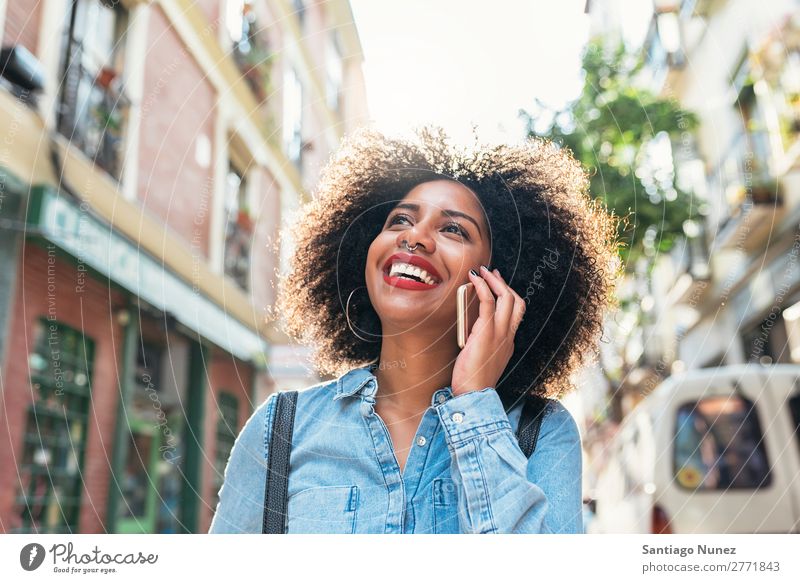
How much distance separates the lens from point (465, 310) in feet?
3.25

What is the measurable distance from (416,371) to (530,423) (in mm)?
181

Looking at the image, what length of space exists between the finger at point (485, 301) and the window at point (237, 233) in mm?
587

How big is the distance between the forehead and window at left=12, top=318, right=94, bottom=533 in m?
1.64

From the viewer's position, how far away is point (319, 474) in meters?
0.99

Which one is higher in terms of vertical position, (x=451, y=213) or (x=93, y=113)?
(x=93, y=113)

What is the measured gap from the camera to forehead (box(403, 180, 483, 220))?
1040mm

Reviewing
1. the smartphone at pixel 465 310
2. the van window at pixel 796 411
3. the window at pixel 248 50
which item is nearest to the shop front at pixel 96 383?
the window at pixel 248 50

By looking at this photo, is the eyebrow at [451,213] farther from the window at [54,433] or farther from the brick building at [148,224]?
the window at [54,433]

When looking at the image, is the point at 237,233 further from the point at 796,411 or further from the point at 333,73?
the point at 796,411

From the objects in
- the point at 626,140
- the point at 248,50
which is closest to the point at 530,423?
the point at 626,140

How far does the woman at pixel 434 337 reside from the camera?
0.93m

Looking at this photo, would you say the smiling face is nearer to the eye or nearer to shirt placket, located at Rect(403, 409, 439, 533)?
the eye

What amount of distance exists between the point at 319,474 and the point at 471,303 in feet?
0.99
